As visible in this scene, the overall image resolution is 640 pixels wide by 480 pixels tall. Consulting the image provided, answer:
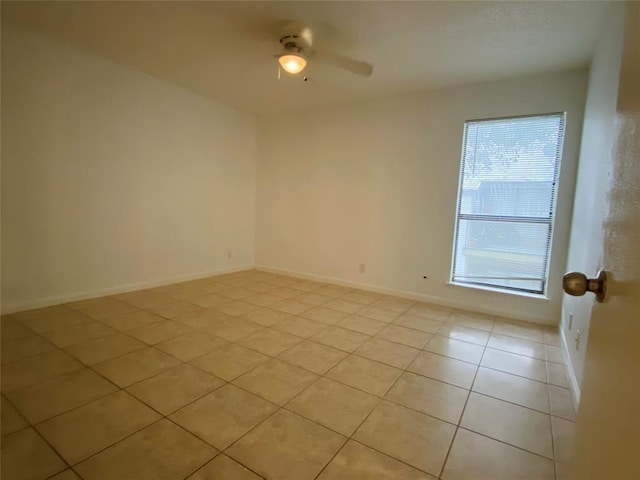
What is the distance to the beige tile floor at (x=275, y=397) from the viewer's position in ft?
4.58

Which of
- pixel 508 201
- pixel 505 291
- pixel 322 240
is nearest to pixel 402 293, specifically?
pixel 505 291

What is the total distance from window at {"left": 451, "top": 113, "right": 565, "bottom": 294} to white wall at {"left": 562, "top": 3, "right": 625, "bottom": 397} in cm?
46

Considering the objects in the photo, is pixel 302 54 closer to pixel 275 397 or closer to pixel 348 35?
pixel 348 35

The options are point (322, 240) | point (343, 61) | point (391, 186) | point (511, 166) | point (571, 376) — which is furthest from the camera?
point (322, 240)

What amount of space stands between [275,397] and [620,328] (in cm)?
170

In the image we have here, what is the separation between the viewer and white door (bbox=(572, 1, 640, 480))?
51 centimetres

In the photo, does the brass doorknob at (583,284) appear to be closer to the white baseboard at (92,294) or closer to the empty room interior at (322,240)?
the empty room interior at (322,240)

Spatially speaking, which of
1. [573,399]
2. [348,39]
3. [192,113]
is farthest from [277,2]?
[573,399]

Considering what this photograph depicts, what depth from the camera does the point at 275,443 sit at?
1.50 metres

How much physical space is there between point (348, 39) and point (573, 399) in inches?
121

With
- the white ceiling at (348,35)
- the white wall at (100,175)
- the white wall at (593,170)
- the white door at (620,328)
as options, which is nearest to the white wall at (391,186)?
the white ceiling at (348,35)

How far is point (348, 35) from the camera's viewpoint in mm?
2594

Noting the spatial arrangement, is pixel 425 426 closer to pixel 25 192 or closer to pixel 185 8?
pixel 185 8

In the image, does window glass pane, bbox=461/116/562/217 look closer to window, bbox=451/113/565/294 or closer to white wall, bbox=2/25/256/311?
window, bbox=451/113/565/294
